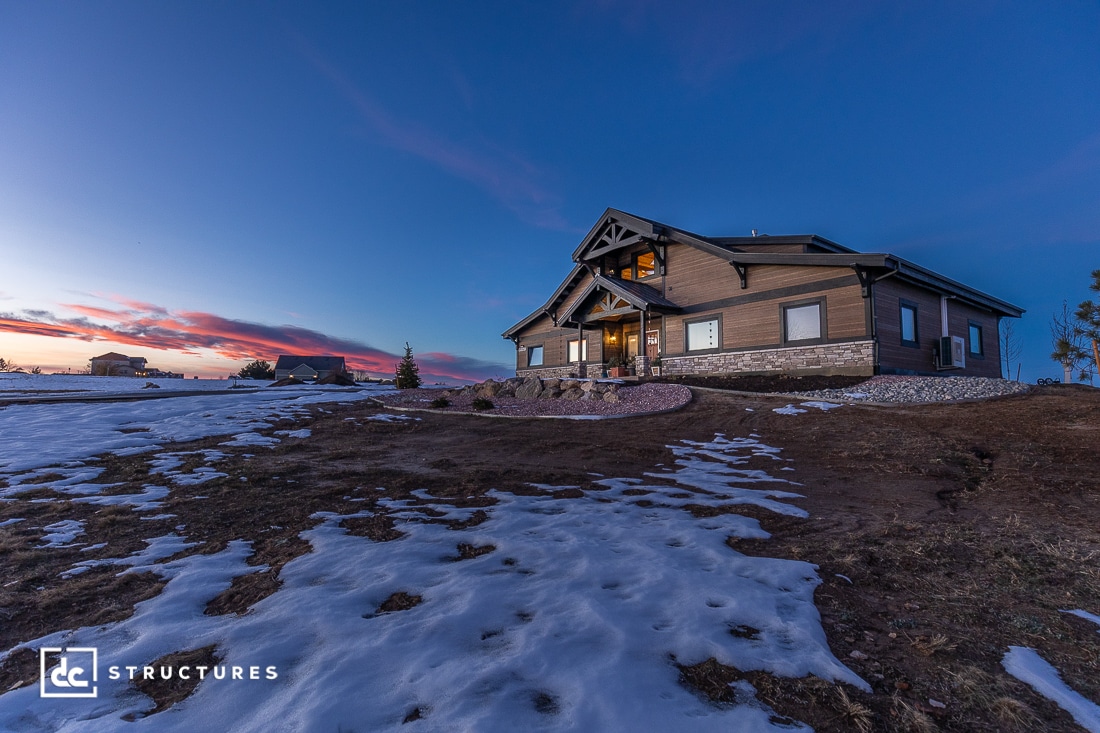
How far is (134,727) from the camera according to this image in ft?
5.78

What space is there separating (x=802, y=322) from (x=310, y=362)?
2083 inches

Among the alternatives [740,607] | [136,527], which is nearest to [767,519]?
[740,607]

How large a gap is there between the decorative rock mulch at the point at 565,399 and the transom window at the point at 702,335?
4.60m

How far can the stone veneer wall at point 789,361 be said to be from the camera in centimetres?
1460

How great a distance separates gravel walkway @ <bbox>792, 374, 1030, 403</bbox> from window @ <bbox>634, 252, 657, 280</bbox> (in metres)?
10.9

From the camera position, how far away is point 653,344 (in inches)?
829

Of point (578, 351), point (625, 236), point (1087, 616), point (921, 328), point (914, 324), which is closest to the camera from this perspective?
point (1087, 616)

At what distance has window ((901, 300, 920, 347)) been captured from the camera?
15508mm

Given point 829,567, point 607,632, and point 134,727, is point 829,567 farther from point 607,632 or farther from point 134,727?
point 134,727

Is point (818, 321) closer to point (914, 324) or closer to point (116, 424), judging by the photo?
point (914, 324)

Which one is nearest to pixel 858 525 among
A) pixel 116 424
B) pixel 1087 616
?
pixel 1087 616

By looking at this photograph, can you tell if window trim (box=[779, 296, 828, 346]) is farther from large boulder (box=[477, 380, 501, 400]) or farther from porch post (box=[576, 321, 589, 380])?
large boulder (box=[477, 380, 501, 400])

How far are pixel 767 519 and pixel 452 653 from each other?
3.60m

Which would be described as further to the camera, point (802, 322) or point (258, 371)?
point (258, 371)
